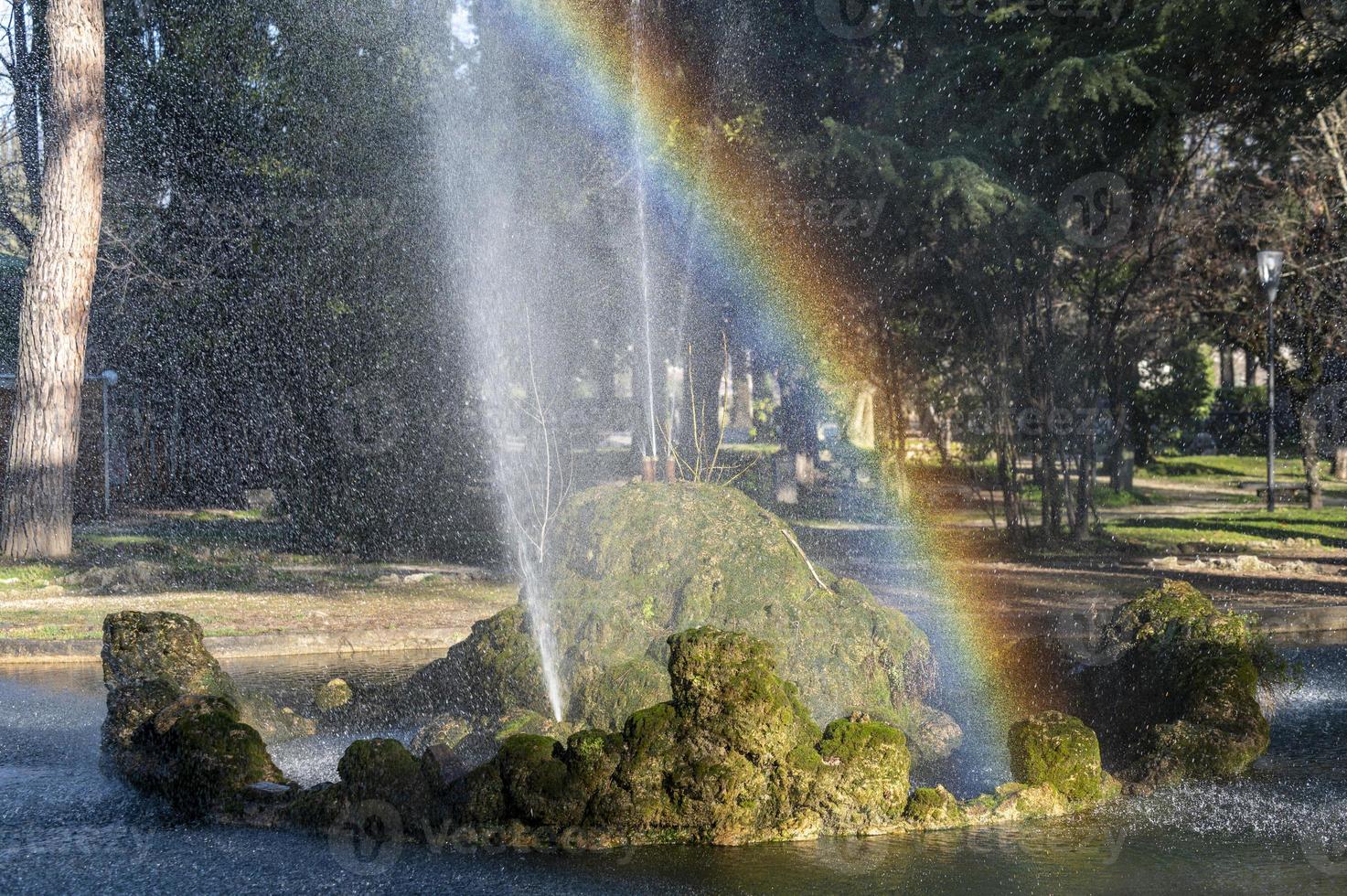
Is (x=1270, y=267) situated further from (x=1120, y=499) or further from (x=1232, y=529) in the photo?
(x=1120, y=499)

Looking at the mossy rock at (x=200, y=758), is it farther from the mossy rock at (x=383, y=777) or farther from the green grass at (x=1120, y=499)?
the green grass at (x=1120, y=499)

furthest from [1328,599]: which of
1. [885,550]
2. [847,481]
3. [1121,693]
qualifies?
[847,481]

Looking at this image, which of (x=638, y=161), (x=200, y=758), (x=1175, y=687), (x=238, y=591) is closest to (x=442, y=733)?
(x=200, y=758)

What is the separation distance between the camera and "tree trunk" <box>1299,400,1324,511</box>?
24.3 m

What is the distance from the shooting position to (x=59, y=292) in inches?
668

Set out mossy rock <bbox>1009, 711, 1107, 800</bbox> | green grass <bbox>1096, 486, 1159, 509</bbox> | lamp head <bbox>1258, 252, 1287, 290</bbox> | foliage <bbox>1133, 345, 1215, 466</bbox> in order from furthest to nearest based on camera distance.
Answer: foliage <bbox>1133, 345, 1215, 466</bbox> < green grass <bbox>1096, 486, 1159, 509</bbox> < lamp head <bbox>1258, 252, 1287, 290</bbox> < mossy rock <bbox>1009, 711, 1107, 800</bbox>

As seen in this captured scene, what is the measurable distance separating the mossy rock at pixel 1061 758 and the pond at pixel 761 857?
0.17 metres

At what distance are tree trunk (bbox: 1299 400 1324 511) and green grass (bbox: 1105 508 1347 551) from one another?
774mm

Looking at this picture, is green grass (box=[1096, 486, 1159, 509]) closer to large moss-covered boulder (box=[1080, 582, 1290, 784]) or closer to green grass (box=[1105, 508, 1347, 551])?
green grass (box=[1105, 508, 1347, 551])

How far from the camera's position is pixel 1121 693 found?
773 cm

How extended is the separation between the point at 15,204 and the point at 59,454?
41.7 feet

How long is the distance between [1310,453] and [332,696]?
2240cm

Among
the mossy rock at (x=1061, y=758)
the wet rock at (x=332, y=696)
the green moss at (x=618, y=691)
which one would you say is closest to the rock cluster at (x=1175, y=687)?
the mossy rock at (x=1061, y=758)

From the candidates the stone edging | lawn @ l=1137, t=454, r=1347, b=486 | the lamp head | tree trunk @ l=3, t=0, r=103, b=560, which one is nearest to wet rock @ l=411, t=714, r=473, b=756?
the stone edging
